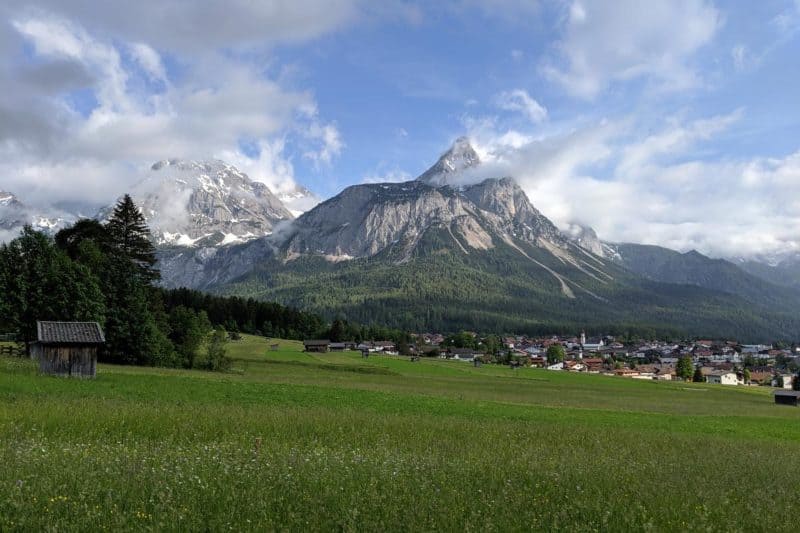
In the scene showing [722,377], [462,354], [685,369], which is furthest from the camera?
[462,354]

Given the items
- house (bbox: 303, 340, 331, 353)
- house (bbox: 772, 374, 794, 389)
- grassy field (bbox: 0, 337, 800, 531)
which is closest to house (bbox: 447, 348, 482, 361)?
house (bbox: 303, 340, 331, 353)

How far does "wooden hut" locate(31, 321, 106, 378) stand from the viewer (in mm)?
40969

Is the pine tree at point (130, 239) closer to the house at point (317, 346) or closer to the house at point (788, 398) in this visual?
the house at point (317, 346)

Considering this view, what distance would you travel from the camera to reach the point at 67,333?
42094 millimetres

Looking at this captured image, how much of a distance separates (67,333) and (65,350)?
51.7 inches

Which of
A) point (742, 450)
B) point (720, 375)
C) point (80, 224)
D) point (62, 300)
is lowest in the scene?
point (720, 375)

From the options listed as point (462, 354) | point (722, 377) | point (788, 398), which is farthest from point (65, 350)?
point (722, 377)

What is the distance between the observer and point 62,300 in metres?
55.6

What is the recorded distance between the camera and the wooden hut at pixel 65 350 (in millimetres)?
40969

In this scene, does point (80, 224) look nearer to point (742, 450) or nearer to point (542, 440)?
point (542, 440)

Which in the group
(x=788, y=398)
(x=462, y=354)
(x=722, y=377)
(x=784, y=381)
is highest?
(x=788, y=398)

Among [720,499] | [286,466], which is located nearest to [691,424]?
[720,499]

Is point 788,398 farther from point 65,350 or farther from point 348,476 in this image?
point 348,476

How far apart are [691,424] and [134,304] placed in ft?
181
